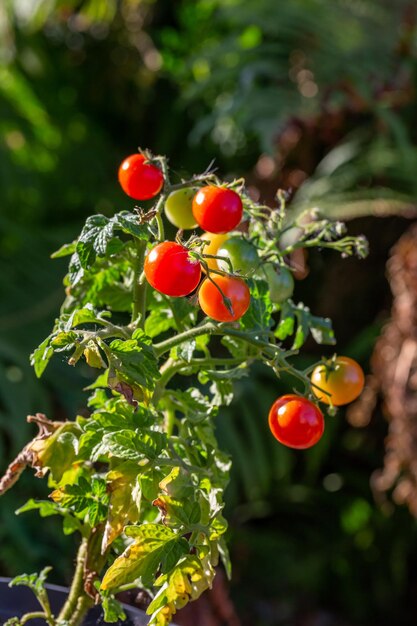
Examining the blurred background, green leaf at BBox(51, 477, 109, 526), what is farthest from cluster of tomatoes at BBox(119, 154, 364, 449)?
the blurred background

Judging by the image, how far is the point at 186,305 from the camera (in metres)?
0.54

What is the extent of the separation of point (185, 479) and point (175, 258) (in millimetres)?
119

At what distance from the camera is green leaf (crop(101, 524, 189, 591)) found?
0.44 m

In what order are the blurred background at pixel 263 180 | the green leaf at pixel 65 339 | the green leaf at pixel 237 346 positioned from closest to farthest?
the green leaf at pixel 65 339
the green leaf at pixel 237 346
the blurred background at pixel 263 180

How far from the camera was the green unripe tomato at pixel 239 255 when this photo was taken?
495 millimetres

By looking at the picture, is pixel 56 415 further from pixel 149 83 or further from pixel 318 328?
pixel 318 328

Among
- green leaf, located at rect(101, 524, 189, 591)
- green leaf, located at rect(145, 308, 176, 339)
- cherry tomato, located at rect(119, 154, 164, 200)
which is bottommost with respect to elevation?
green leaf, located at rect(101, 524, 189, 591)

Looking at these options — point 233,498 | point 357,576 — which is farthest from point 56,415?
point 357,576

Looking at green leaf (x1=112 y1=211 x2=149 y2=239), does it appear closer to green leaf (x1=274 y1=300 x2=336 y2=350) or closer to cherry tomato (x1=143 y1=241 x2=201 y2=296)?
cherry tomato (x1=143 y1=241 x2=201 y2=296)

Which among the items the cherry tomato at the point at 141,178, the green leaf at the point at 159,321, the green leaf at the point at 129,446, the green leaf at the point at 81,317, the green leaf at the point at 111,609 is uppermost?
the cherry tomato at the point at 141,178

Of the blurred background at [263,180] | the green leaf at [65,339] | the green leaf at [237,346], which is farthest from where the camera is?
the blurred background at [263,180]

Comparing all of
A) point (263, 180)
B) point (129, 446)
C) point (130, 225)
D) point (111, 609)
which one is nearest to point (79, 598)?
point (111, 609)

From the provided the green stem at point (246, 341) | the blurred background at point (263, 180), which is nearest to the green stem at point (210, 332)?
the green stem at point (246, 341)

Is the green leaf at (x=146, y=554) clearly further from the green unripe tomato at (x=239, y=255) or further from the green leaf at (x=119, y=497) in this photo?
the green unripe tomato at (x=239, y=255)
